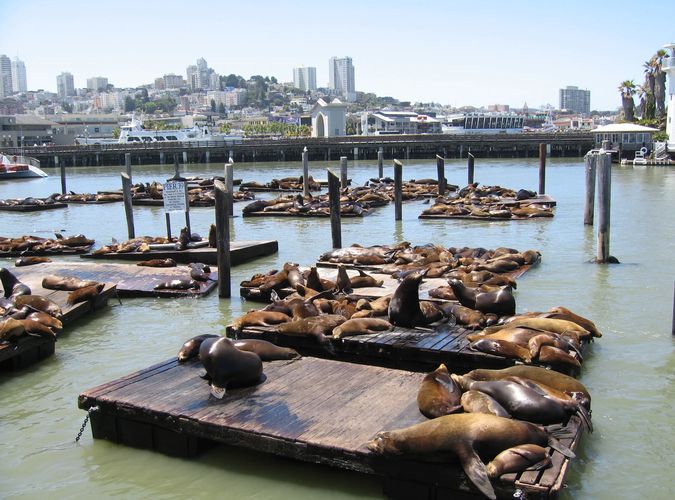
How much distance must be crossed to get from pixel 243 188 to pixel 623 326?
952 inches

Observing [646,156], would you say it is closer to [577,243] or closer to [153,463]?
[577,243]

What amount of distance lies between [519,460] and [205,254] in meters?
9.77

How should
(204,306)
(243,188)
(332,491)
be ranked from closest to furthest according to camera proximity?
(332,491), (204,306), (243,188)

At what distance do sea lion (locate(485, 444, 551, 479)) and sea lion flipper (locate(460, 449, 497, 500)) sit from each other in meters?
0.06

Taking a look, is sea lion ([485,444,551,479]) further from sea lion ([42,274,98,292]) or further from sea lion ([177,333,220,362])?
sea lion ([42,274,98,292])

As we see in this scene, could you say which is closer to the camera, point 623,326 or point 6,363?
point 6,363

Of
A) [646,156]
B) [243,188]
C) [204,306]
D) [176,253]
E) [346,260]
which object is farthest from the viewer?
[646,156]

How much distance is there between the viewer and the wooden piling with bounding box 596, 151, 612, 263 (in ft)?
41.5

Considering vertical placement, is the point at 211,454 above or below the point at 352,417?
below

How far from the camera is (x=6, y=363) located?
7641mm

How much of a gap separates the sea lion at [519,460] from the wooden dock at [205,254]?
9.53m

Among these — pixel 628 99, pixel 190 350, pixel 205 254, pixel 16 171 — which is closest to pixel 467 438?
pixel 190 350

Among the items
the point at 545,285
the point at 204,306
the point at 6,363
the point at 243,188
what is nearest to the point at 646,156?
the point at 243,188

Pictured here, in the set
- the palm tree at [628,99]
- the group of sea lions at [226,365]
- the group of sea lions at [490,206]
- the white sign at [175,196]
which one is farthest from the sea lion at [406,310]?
the palm tree at [628,99]
